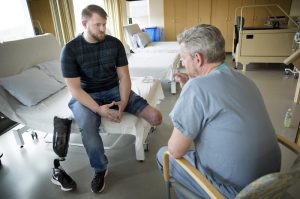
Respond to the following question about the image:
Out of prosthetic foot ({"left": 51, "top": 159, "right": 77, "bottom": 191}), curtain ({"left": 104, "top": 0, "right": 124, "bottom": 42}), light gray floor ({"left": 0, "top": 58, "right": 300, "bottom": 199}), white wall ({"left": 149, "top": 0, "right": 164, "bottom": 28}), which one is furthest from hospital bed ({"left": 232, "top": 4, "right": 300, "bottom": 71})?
prosthetic foot ({"left": 51, "top": 159, "right": 77, "bottom": 191})

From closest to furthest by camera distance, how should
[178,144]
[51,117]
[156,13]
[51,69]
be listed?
[178,144], [51,117], [51,69], [156,13]

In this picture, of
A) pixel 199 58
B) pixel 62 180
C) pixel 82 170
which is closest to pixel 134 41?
pixel 82 170

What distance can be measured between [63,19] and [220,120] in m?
2.77

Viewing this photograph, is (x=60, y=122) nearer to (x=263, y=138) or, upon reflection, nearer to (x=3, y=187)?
(x=3, y=187)

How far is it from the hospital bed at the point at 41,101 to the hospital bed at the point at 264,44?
102 inches

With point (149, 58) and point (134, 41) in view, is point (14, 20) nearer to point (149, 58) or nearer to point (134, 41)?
point (149, 58)

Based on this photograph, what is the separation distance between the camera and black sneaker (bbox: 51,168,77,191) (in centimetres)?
161

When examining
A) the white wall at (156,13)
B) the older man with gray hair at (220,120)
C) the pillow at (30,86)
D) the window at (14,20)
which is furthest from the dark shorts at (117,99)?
the white wall at (156,13)

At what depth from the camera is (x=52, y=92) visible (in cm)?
211

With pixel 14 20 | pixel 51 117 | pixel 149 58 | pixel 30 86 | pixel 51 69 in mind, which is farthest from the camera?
pixel 149 58

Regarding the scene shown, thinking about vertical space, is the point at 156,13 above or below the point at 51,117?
above

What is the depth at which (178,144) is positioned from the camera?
96cm

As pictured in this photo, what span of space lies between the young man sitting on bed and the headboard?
2.42ft

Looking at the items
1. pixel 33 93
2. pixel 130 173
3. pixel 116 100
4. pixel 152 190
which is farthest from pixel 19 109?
pixel 152 190
